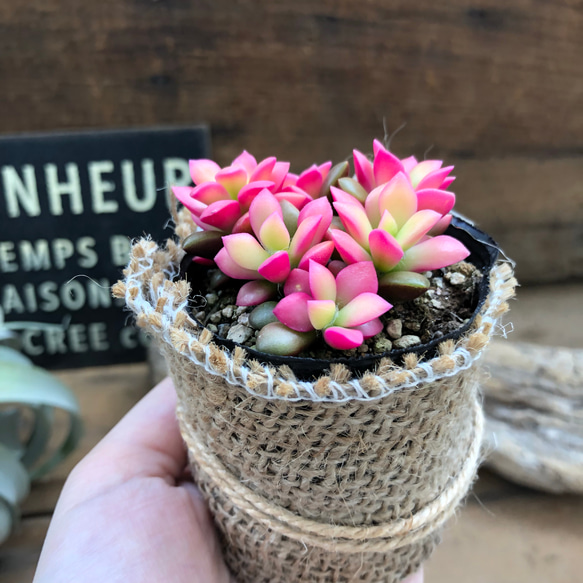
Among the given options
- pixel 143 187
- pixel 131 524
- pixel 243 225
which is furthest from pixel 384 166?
pixel 143 187

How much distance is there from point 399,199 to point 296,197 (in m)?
0.08

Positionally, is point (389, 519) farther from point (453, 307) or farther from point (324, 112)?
point (324, 112)

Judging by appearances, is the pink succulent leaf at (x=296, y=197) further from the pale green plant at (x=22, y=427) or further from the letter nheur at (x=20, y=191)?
the letter nheur at (x=20, y=191)

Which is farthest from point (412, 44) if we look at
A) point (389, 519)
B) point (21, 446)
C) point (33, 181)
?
point (21, 446)

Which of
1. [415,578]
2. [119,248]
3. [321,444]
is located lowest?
[415,578]

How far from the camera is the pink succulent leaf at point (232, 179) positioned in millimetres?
379

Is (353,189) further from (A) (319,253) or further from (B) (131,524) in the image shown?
(B) (131,524)

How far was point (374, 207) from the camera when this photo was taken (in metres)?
0.36

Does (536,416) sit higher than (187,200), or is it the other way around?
(187,200)

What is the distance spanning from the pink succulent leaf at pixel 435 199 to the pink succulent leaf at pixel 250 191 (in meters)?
0.10

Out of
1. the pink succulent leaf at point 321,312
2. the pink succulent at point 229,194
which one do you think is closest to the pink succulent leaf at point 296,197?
the pink succulent at point 229,194

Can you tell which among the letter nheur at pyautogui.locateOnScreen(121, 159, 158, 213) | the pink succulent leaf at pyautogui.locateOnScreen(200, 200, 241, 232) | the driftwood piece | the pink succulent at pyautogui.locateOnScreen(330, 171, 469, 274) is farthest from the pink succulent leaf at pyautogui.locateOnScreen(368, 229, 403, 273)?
the letter nheur at pyautogui.locateOnScreen(121, 159, 158, 213)

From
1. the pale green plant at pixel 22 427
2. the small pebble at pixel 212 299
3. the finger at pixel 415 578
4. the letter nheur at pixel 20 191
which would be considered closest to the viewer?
the small pebble at pixel 212 299

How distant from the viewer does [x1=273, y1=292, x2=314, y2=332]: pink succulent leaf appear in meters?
0.31
